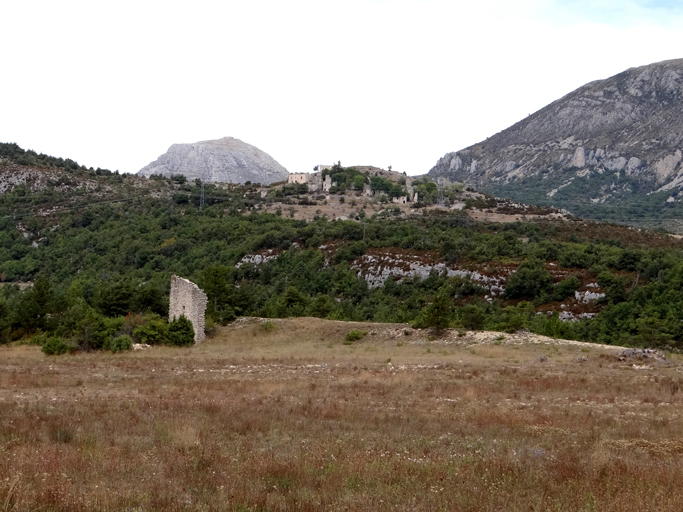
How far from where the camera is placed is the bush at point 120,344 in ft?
94.1

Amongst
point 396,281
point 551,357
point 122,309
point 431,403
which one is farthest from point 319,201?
point 431,403

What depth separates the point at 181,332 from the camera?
32.4 metres

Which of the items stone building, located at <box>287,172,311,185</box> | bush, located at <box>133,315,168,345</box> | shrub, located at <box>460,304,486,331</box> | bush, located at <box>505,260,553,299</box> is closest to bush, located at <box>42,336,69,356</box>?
bush, located at <box>133,315,168,345</box>

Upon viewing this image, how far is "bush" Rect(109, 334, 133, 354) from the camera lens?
2867 centimetres

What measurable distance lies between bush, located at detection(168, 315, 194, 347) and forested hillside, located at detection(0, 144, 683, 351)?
1.71 ft

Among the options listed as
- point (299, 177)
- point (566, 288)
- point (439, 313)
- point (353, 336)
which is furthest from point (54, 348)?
point (299, 177)

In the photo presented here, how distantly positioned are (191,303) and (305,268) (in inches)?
1460

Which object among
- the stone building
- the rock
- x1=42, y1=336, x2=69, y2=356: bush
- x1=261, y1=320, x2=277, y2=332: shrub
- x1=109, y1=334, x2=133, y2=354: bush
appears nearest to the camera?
the rock

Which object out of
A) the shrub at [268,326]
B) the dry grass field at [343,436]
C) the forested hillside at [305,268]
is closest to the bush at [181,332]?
the forested hillside at [305,268]

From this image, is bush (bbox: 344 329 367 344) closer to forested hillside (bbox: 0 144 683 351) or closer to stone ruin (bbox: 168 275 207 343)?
forested hillside (bbox: 0 144 683 351)

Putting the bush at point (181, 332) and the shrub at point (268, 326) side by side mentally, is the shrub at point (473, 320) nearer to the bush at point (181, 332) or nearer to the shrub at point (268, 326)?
the shrub at point (268, 326)

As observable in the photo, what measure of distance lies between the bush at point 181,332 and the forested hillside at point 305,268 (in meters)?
0.52

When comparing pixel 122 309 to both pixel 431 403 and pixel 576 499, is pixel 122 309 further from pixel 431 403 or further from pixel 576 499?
pixel 576 499

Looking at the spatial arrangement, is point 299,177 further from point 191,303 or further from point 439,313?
point 439,313
